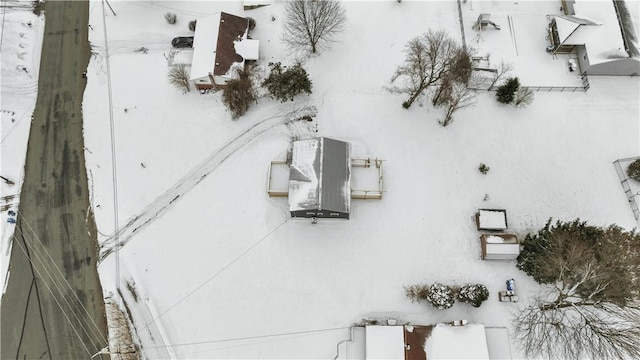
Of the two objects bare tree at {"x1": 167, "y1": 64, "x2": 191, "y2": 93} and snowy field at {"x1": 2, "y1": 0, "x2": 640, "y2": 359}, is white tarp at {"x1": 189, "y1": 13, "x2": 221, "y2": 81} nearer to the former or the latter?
bare tree at {"x1": 167, "y1": 64, "x2": 191, "y2": 93}

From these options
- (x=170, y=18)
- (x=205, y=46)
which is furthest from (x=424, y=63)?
(x=170, y=18)

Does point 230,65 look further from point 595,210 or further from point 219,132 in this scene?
point 595,210

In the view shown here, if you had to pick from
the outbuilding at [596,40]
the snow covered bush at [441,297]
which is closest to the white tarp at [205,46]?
the snow covered bush at [441,297]

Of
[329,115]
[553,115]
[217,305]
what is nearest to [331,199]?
[329,115]

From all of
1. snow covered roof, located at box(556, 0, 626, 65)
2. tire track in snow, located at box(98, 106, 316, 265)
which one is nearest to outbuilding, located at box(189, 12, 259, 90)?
tire track in snow, located at box(98, 106, 316, 265)

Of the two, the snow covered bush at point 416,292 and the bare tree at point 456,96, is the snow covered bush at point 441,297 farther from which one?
the bare tree at point 456,96

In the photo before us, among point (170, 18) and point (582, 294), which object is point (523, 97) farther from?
point (170, 18)

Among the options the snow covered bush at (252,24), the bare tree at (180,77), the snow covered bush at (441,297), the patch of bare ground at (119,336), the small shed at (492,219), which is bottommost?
the patch of bare ground at (119,336)
